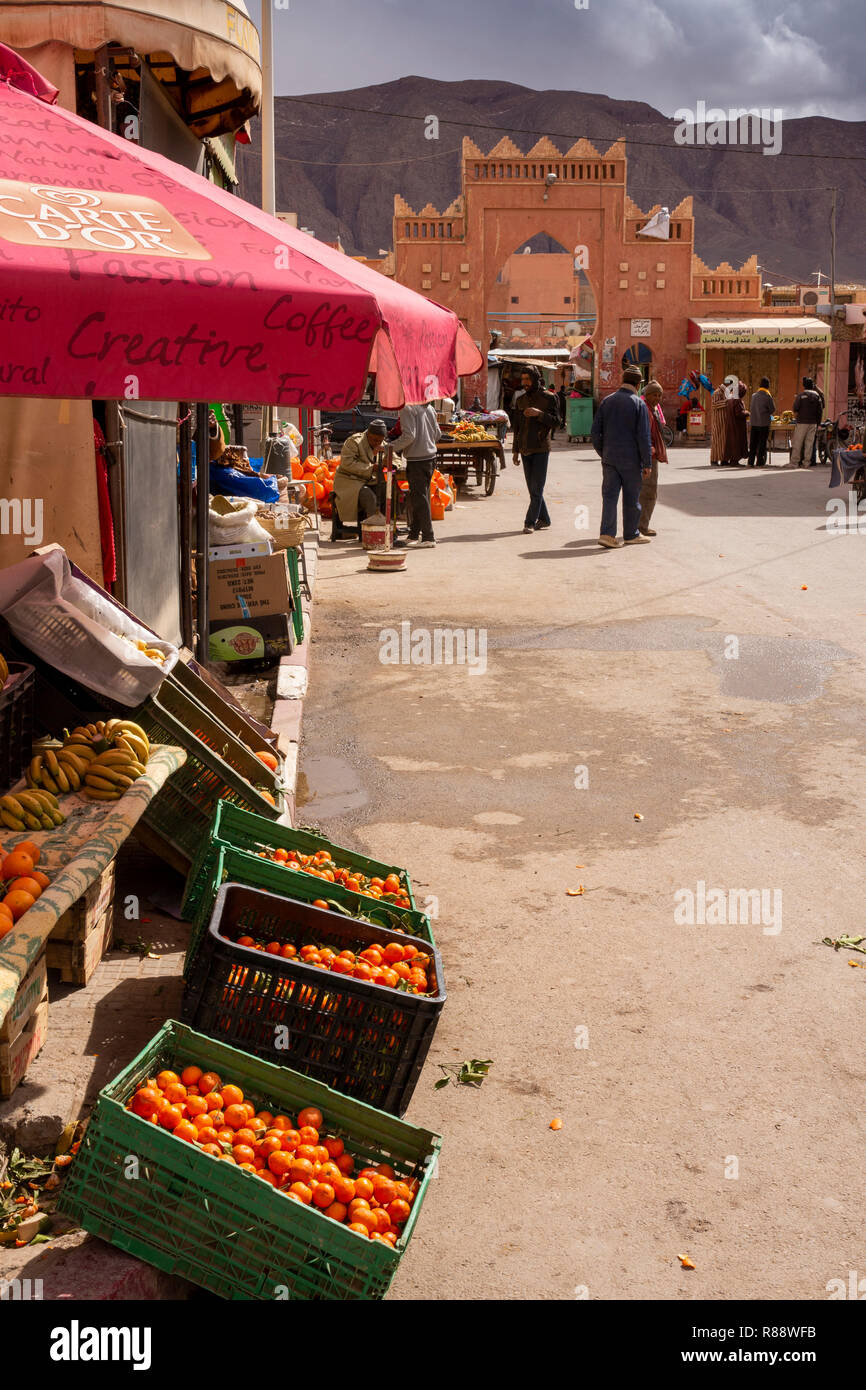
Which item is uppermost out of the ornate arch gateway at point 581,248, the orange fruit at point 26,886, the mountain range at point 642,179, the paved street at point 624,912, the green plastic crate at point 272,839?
the mountain range at point 642,179

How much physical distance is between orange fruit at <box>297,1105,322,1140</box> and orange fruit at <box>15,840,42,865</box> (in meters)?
1.27

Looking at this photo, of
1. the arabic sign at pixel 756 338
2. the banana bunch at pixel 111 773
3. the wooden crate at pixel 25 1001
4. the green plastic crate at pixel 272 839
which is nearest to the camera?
the wooden crate at pixel 25 1001

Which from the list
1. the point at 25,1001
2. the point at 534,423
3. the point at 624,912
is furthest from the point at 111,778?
the point at 534,423

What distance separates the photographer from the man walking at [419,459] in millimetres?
15922

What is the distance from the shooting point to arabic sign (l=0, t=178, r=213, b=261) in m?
2.84

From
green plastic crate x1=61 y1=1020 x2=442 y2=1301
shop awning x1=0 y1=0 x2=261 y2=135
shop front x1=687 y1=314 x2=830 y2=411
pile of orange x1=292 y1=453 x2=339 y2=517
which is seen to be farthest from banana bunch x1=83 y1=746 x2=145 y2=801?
shop front x1=687 y1=314 x2=830 y2=411

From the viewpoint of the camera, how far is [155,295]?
2.86 m

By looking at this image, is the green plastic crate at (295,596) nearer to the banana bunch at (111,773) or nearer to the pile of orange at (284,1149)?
the banana bunch at (111,773)

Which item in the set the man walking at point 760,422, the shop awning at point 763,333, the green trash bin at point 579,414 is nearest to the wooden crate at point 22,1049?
the man walking at point 760,422

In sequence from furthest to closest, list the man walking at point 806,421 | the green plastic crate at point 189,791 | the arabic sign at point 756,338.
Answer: the arabic sign at point 756,338
the man walking at point 806,421
the green plastic crate at point 189,791

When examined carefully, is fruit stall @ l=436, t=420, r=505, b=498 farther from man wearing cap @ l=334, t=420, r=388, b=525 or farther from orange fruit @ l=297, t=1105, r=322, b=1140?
orange fruit @ l=297, t=1105, r=322, b=1140

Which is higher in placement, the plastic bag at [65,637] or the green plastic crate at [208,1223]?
the plastic bag at [65,637]

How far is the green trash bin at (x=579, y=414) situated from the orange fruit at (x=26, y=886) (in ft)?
133

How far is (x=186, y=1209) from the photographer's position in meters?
3.02
